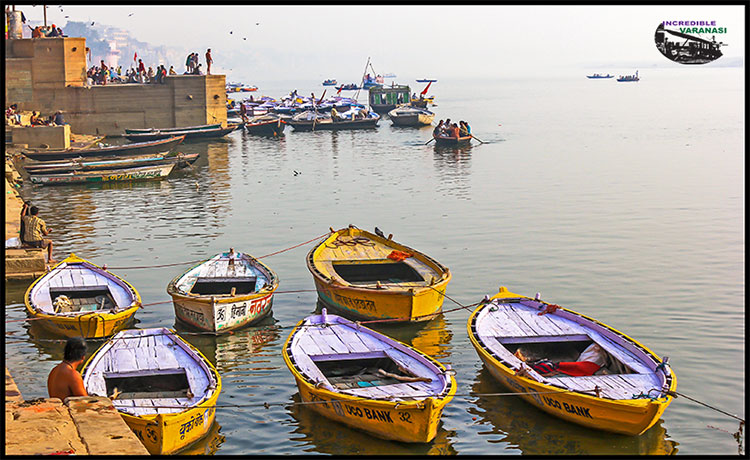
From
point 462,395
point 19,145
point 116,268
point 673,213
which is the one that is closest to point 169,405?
point 462,395

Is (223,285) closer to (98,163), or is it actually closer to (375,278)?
(375,278)

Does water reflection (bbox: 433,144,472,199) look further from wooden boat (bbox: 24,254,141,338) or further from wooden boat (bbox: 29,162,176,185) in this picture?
wooden boat (bbox: 24,254,141,338)

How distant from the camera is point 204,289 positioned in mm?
17547

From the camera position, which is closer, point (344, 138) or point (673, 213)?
point (673, 213)

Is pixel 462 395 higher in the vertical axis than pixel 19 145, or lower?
lower

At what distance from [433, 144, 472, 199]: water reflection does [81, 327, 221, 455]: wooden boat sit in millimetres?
21583

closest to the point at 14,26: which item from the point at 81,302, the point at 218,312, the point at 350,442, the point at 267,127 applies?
the point at 267,127

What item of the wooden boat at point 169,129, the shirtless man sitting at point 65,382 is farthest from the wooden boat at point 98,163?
the shirtless man sitting at point 65,382

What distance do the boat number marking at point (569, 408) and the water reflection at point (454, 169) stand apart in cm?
2188

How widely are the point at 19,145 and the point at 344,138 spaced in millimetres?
23956

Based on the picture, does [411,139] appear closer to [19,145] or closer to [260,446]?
[19,145]

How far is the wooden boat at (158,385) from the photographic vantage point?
1065 cm

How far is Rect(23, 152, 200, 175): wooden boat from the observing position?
35.6 m

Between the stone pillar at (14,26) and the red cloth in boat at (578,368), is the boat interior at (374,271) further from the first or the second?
the stone pillar at (14,26)
